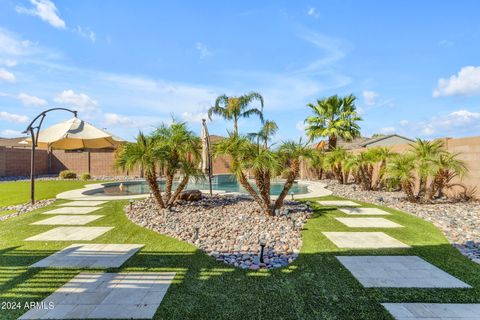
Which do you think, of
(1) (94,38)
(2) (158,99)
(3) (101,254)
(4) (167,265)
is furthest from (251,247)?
(2) (158,99)

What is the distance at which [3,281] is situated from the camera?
3.17m

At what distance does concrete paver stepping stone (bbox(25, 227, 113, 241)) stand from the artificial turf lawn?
25cm

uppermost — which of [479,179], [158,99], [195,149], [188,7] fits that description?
[188,7]

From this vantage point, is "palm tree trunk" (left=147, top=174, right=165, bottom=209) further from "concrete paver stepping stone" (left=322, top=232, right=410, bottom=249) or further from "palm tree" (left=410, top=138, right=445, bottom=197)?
"palm tree" (left=410, top=138, right=445, bottom=197)

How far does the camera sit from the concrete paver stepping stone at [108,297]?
2.50m

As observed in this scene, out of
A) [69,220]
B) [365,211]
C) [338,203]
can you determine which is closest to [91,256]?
[69,220]

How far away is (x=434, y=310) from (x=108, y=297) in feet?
11.6

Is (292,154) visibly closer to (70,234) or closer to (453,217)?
(453,217)

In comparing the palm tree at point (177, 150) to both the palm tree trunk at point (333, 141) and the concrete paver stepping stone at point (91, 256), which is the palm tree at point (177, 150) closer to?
the concrete paver stepping stone at point (91, 256)

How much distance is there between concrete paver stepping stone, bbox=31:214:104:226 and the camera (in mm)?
6074

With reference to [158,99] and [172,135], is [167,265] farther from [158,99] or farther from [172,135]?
[158,99]

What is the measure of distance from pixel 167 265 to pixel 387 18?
12171 millimetres

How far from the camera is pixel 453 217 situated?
660 centimetres

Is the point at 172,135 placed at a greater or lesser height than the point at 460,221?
greater
